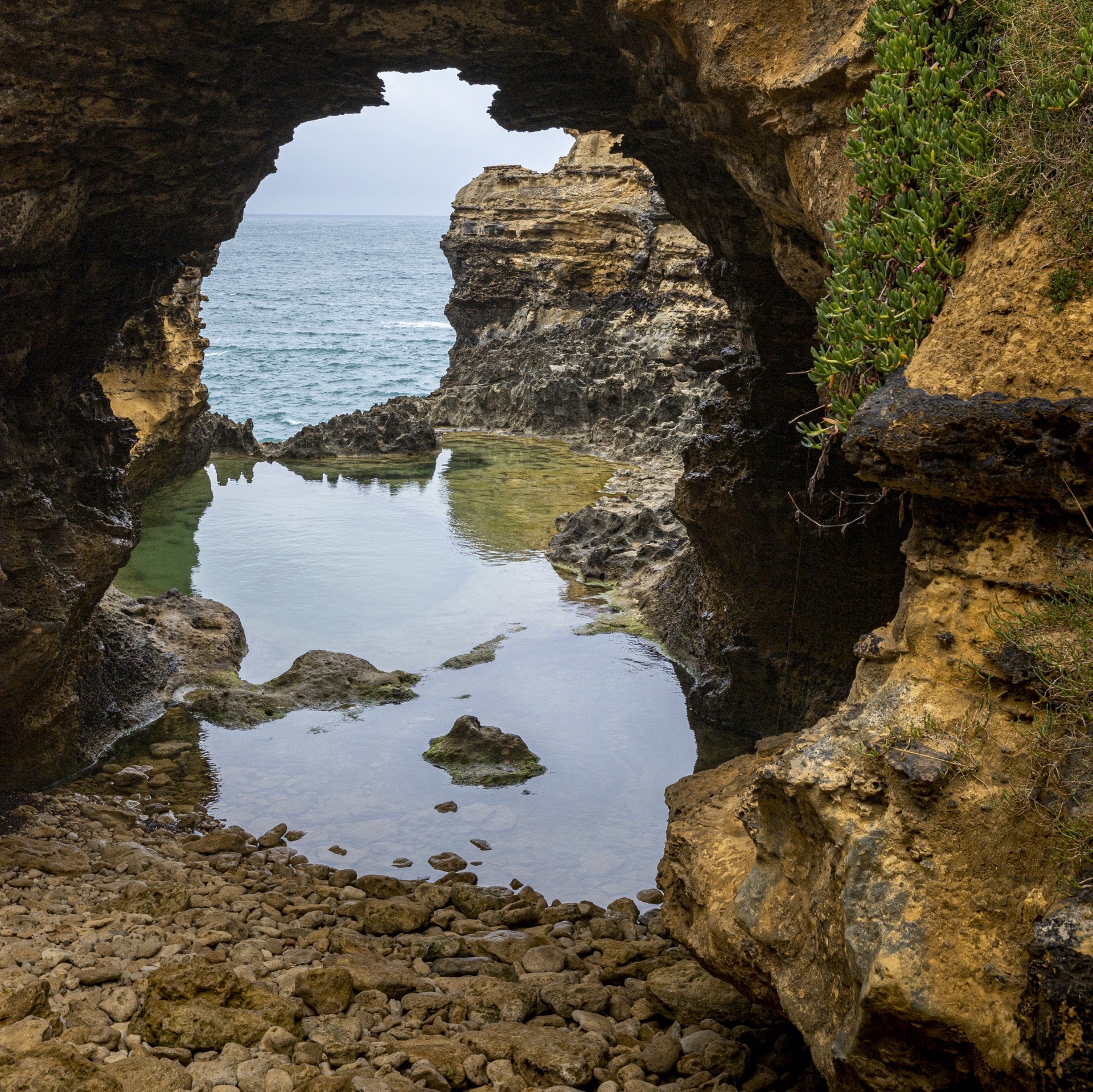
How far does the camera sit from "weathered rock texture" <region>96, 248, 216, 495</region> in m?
17.1

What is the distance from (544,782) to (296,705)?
115 inches

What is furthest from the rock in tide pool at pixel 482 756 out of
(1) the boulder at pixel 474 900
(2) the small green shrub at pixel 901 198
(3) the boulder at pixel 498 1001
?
(2) the small green shrub at pixel 901 198

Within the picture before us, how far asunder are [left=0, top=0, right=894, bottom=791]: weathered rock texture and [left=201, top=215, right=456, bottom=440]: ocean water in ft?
101

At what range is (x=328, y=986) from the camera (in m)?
5.27

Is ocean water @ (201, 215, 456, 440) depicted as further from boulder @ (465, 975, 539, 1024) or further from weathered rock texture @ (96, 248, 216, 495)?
boulder @ (465, 975, 539, 1024)

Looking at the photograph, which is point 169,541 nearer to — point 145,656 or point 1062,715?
point 145,656

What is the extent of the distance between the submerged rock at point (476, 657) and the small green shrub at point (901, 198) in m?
7.39

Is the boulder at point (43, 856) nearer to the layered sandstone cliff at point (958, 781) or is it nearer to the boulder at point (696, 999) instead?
the boulder at point (696, 999)

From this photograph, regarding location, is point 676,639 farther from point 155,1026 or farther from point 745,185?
point 155,1026

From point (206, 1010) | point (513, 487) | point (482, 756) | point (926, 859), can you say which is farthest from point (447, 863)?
point (513, 487)

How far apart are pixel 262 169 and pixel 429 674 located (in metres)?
5.35

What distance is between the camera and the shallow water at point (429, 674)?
8.48 metres

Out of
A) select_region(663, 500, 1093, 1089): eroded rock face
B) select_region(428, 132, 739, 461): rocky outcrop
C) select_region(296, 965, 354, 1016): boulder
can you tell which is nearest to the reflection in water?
select_region(296, 965, 354, 1016): boulder

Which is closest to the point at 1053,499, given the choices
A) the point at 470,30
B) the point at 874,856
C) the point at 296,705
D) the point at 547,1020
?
the point at 874,856
